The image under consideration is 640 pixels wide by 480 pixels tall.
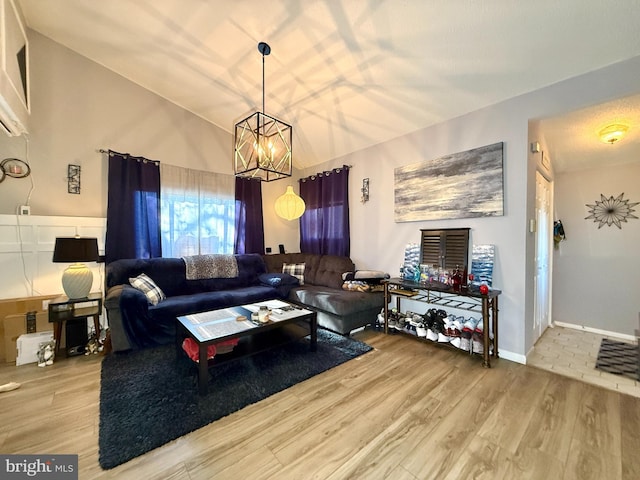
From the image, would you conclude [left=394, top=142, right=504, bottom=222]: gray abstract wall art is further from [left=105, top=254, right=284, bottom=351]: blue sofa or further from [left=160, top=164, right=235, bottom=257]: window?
[left=160, top=164, right=235, bottom=257]: window

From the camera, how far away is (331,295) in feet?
10.8

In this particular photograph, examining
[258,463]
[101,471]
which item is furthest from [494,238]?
[101,471]

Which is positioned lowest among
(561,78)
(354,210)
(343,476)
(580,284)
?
(343,476)

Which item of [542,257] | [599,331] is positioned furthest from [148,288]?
[599,331]

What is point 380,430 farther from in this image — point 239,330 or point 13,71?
point 13,71

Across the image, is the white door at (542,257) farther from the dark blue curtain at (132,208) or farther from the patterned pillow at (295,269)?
the dark blue curtain at (132,208)

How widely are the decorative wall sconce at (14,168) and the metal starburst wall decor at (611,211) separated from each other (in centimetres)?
687

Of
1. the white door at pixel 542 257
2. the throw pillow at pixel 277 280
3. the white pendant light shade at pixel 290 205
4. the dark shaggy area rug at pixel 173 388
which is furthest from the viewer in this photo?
the throw pillow at pixel 277 280

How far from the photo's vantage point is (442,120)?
3.07 m

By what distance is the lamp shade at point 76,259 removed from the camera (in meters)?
2.53

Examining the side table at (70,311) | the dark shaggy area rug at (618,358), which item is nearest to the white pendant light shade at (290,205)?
the side table at (70,311)

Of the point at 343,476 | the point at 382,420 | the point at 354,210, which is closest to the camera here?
the point at 343,476

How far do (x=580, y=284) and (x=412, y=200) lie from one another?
261 cm

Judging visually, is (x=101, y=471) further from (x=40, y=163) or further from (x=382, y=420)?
(x=40, y=163)
